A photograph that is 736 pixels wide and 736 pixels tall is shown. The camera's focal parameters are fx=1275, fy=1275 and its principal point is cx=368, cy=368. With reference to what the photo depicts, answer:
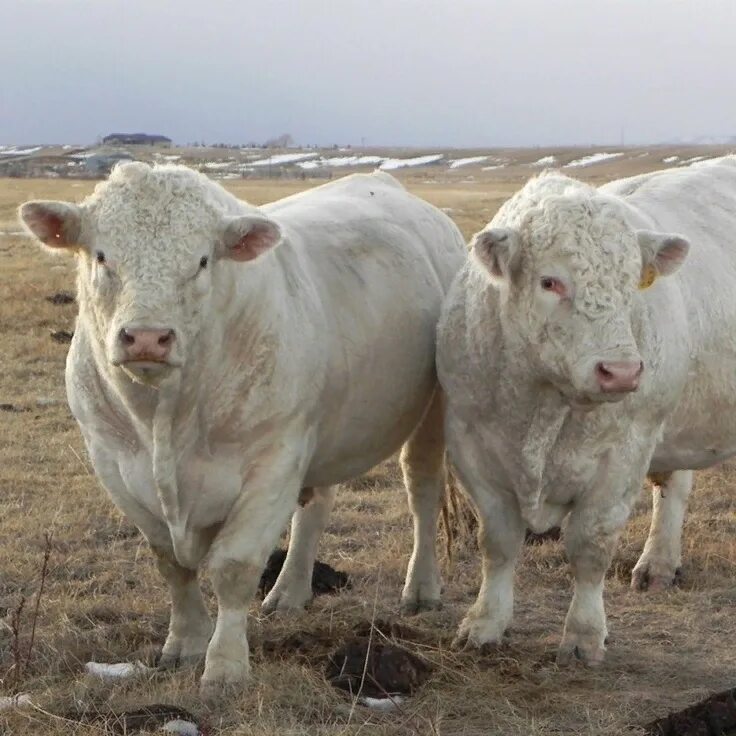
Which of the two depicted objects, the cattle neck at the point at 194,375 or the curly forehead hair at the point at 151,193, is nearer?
the curly forehead hair at the point at 151,193

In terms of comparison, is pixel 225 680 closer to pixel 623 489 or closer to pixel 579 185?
pixel 623 489

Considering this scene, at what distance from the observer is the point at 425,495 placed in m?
7.09

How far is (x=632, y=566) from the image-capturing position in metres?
7.35

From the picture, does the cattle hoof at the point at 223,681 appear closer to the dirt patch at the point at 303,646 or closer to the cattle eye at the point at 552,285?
the dirt patch at the point at 303,646

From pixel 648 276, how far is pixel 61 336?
956cm

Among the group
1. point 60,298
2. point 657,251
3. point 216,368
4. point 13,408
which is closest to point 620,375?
point 657,251

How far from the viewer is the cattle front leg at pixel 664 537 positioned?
6973mm

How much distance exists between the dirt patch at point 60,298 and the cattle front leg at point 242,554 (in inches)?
427

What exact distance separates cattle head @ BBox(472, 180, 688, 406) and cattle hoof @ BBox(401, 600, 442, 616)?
1.72 meters

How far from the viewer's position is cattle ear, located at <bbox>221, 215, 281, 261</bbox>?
4.91 m

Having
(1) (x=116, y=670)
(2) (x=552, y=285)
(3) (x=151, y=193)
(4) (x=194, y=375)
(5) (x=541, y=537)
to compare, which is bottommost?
(5) (x=541, y=537)

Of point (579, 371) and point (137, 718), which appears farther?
point (579, 371)

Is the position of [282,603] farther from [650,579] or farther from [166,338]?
[166,338]

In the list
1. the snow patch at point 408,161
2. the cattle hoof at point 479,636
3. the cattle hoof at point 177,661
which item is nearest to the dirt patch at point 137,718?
the cattle hoof at point 177,661
